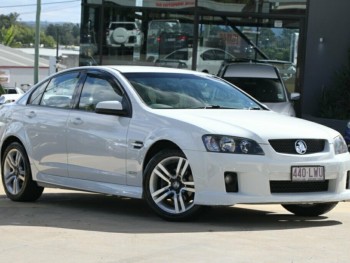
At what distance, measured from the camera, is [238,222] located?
7590mm

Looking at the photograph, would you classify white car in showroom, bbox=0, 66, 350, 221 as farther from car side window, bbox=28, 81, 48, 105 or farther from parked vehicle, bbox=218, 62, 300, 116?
parked vehicle, bbox=218, 62, 300, 116

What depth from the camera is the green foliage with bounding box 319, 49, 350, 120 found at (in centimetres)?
1822

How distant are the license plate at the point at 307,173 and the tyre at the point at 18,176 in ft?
11.1

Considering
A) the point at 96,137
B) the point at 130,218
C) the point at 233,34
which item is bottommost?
the point at 130,218

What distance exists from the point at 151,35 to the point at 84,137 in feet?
40.3

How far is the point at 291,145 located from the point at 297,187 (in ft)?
1.31

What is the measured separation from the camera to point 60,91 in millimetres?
9039

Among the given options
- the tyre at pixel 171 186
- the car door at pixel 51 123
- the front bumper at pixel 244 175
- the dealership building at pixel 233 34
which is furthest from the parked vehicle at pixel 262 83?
the front bumper at pixel 244 175

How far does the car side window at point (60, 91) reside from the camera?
28.9ft

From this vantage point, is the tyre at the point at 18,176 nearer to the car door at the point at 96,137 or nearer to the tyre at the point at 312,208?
the car door at the point at 96,137

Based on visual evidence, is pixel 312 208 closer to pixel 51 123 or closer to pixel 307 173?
pixel 307 173

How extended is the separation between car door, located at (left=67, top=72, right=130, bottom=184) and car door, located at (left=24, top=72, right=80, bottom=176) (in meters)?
0.16

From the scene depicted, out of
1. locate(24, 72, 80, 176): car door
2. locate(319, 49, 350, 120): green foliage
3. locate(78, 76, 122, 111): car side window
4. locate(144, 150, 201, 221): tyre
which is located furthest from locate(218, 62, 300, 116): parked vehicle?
locate(144, 150, 201, 221): tyre


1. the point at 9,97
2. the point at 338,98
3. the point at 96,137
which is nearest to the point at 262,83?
the point at 338,98
